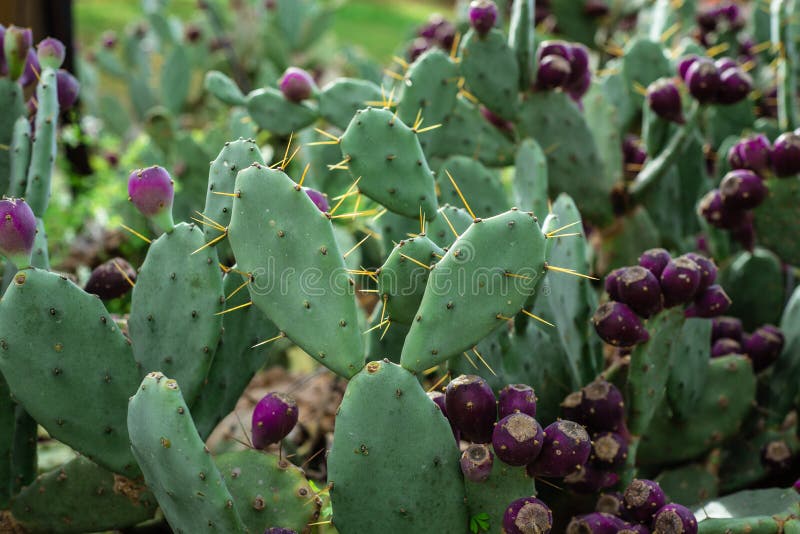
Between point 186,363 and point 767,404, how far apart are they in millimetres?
1327

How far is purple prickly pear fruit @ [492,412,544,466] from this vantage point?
1229 mm

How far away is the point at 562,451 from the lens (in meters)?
1.26

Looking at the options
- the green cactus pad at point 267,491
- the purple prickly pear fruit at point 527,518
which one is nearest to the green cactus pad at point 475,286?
the purple prickly pear fruit at point 527,518

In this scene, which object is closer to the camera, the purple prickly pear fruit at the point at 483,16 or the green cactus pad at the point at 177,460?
the green cactus pad at the point at 177,460

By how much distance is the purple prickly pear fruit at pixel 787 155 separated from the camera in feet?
6.43

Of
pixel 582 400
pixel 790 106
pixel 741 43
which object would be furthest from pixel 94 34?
pixel 582 400

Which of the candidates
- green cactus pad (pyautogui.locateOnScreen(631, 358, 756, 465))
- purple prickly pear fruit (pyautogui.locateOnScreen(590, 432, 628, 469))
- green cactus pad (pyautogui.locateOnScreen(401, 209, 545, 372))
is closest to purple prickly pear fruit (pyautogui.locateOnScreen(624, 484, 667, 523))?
purple prickly pear fruit (pyautogui.locateOnScreen(590, 432, 628, 469))

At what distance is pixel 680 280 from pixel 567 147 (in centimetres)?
84

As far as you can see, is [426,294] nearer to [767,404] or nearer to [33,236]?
[33,236]

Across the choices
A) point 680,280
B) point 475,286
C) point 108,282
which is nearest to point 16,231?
point 108,282

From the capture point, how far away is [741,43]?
10.6 ft

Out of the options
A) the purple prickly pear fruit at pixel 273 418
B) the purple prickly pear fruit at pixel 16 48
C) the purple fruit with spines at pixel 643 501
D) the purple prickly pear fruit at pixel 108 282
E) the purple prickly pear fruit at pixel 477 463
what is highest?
the purple prickly pear fruit at pixel 16 48

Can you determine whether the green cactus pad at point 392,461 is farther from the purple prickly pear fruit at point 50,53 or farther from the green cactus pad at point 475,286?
the purple prickly pear fruit at point 50,53

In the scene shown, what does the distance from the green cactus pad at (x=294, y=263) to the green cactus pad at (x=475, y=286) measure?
4.1 inches
